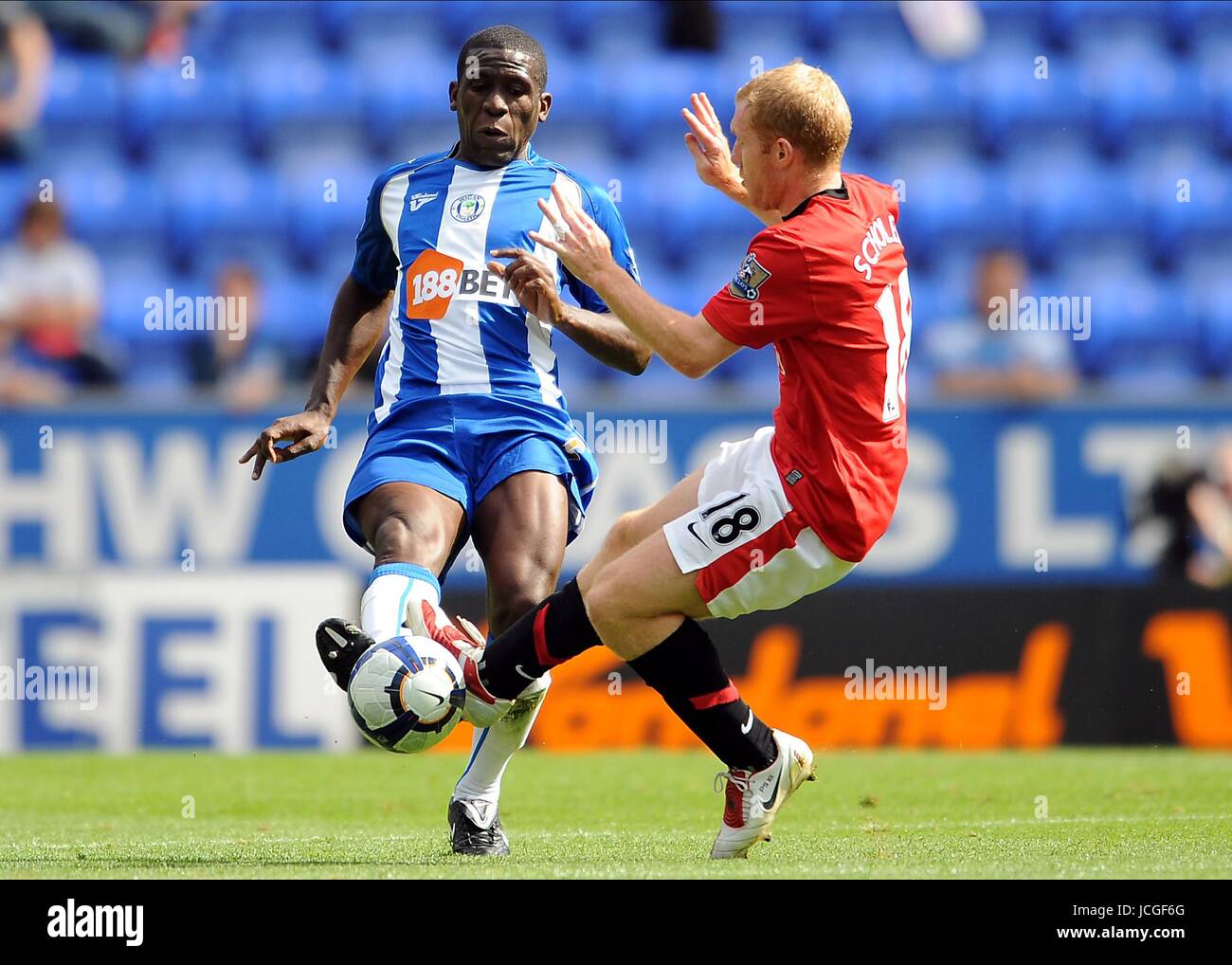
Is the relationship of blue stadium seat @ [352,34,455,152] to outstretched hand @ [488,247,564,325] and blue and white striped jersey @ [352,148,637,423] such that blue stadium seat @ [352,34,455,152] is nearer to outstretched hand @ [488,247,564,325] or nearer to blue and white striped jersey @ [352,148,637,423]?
blue and white striped jersey @ [352,148,637,423]

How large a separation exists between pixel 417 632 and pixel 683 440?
4.84 metres

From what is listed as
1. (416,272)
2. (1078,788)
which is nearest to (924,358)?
(1078,788)

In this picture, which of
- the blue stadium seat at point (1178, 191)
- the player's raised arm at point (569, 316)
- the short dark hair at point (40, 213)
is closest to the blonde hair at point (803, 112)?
the player's raised arm at point (569, 316)

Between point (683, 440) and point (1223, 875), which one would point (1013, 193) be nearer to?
point (683, 440)

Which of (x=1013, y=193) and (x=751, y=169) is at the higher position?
(x=1013, y=193)

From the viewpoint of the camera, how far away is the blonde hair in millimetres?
5082

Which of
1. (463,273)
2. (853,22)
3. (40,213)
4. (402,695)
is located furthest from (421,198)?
(853,22)

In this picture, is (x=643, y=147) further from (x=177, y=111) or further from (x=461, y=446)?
(x=461, y=446)

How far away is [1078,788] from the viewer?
24.8 feet

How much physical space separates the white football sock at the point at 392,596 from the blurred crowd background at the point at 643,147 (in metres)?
6.01

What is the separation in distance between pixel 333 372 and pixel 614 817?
205 centimetres

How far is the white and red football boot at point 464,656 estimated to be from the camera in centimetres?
526

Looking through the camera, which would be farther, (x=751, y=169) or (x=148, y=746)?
(x=148, y=746)

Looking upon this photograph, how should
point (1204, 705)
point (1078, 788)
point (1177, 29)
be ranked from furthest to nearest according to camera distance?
point (1177, 29) → point (1204, 705) → point (1078, 788)
